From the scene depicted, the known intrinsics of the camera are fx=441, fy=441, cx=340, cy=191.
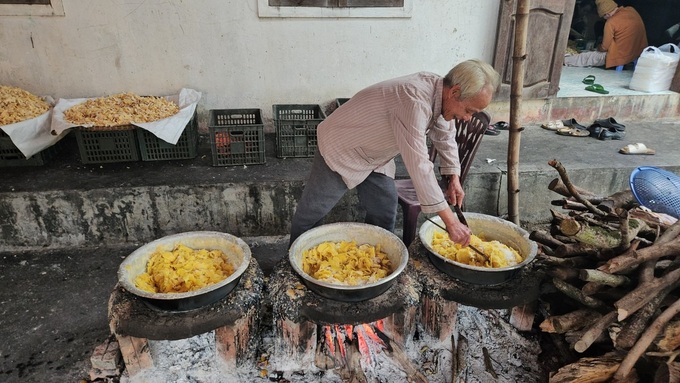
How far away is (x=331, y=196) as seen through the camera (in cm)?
353

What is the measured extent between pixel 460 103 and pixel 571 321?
1604mm

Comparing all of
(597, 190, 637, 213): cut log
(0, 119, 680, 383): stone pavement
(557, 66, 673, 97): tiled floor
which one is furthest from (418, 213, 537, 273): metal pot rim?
(557, 66, 673, 97): tiled floor

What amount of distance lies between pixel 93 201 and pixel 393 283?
325cm

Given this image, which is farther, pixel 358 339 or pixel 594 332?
pixel 358 339

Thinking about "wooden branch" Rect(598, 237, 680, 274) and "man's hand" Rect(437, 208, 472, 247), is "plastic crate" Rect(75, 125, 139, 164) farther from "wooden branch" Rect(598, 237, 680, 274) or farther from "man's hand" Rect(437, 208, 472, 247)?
"wooden branch" Rect(598, 237, 680, 274)

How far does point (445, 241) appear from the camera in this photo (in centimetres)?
338

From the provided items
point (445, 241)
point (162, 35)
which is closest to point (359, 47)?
point (162, 35)

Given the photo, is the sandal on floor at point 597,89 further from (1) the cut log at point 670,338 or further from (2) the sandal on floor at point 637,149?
(1) the cut log at point 670,338

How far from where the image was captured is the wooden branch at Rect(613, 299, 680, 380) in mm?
2605

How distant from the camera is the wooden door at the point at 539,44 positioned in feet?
18.8

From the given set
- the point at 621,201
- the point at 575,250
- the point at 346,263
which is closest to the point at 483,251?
the point at 575,250

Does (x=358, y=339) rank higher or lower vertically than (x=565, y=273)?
lower

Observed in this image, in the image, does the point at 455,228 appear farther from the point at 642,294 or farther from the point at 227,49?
the point at 227,49

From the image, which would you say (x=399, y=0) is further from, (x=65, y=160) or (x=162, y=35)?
(x=65, y=160)
